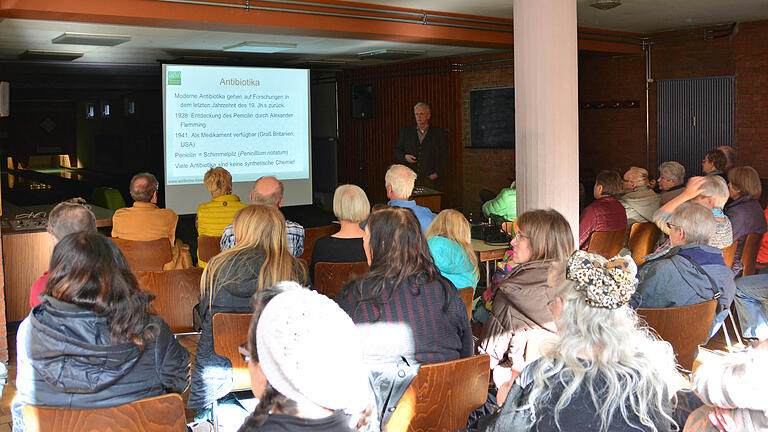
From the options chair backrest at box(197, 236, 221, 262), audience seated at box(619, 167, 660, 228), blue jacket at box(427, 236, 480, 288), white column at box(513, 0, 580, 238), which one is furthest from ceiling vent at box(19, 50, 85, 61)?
blue jacket at box(427, 236, 480, 288)

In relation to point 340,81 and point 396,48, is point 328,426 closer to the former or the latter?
point 396,48

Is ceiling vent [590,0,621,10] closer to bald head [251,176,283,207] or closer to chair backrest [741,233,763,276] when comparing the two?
chair backrest [741,233,763,276]

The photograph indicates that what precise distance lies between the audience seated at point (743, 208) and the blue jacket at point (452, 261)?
2.48 meters

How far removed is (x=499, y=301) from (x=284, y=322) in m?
1.89

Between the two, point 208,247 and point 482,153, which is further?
point 482,153

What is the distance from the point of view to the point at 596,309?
1976mm

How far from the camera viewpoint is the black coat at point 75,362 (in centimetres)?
237

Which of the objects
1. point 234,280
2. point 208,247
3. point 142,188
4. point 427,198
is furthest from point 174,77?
point 234,280

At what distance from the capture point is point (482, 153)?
1139 cm

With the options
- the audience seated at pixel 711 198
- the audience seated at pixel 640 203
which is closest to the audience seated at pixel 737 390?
the audience seated at pixel 711 198

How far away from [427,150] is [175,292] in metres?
6.25

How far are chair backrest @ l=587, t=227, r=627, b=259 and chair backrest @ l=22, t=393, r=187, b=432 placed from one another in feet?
15.0

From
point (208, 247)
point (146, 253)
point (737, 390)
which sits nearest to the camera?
point (737, 390)

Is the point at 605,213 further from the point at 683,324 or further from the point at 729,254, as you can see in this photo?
the point at 683,324
